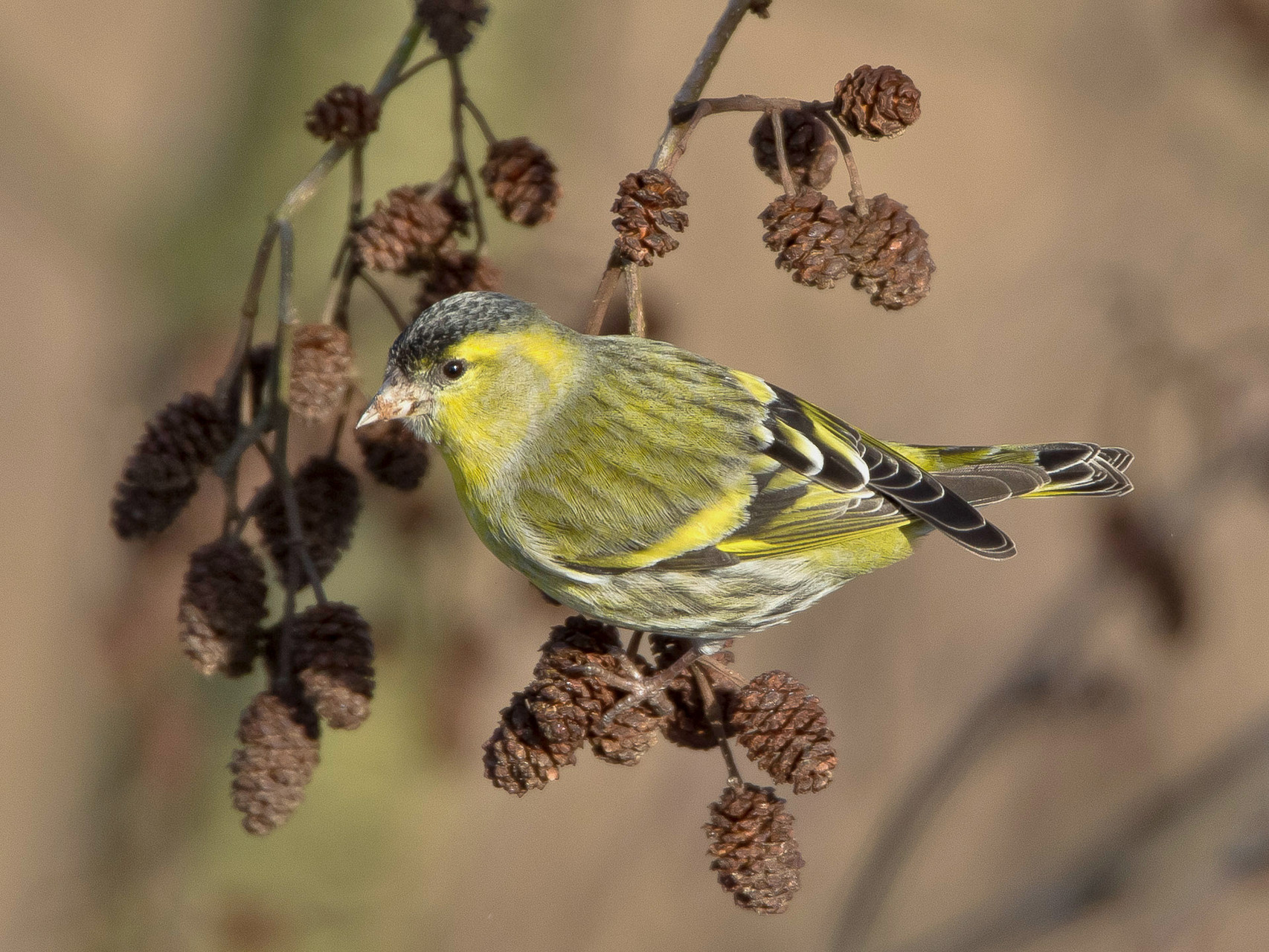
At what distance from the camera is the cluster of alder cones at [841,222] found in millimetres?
Result: 1729

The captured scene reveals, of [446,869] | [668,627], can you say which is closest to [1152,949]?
[668,627]

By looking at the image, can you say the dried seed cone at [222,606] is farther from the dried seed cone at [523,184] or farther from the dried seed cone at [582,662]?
the dried seed cone at [523,184]

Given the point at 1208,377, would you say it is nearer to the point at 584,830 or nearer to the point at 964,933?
the point at 964,933

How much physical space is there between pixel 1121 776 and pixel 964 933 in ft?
3.52

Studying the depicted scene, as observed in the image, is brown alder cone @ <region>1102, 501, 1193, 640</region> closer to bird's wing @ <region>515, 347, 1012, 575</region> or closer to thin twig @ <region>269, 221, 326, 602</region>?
bird's wing @ <region>515, 347, 1012, 575</region>

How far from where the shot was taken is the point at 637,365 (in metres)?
2.25

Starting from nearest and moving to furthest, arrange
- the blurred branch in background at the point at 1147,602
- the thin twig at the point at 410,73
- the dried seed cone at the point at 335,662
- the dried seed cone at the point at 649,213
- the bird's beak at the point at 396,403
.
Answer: the dried seed cone at the point at 649,213 → the dried seed cone at the point at 335,662 → the thin twig at the point at 410,73 → the bird's beak at the point at 396,403 → the blurred branch in background at the point at 1147,602

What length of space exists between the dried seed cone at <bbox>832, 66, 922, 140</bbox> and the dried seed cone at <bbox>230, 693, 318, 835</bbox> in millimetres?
1311

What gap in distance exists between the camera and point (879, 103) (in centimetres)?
175

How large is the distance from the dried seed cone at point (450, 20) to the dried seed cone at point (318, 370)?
0.52 metres

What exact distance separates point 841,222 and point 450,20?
73 centimetres

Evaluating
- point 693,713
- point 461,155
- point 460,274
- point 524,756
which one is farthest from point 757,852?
point 461,155

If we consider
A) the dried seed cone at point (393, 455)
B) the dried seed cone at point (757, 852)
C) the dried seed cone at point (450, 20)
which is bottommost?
the dried seed cone at point (757, 852)

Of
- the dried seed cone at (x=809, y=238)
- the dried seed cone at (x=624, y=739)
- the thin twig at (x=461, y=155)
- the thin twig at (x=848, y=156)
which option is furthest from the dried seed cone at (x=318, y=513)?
the thin twig at (x=848, y=156)
